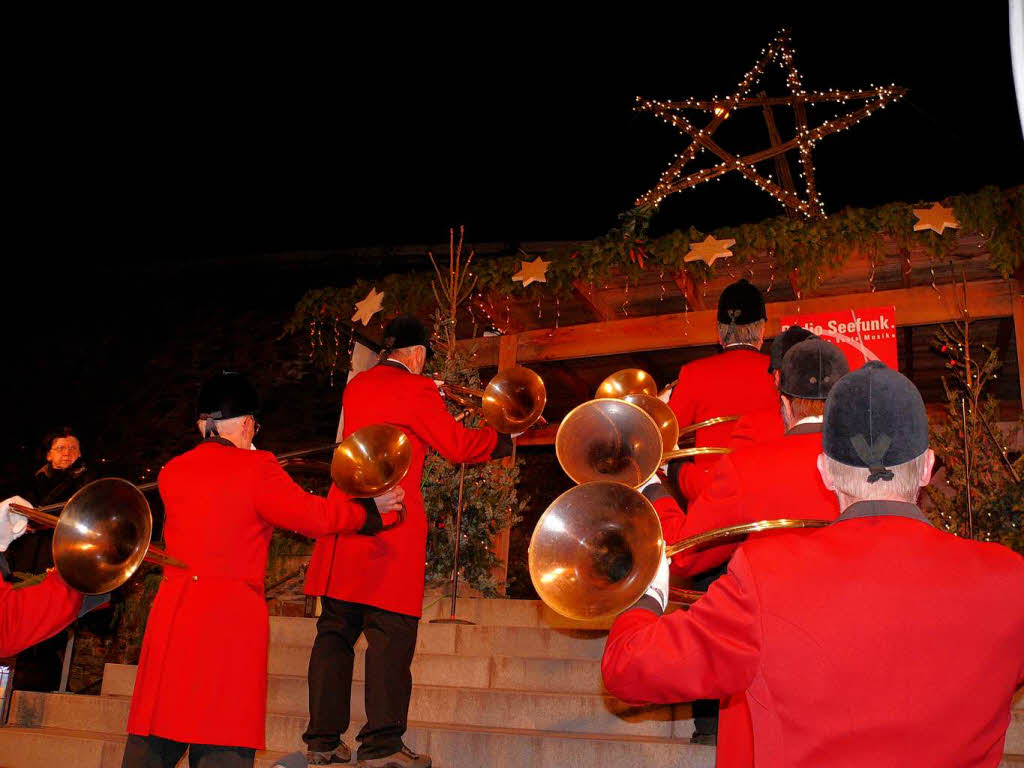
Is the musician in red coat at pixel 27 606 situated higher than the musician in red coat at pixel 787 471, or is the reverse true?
the musician in red coat at pixel 787 471

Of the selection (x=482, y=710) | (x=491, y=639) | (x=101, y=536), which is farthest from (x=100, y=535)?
(x=491, y=639)

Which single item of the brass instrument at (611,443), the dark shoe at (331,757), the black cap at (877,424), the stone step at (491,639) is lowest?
the dark shoe at (331,757)

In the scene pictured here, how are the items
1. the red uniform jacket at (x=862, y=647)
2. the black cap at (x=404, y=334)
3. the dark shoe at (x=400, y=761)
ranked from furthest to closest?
the black cap at (x=404, y=334) < the dark shoe at (x=400, y=761) < the red uniform jacket at (x=862, y=647)

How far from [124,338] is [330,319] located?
4.75 metres

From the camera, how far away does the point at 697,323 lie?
27.4 ft

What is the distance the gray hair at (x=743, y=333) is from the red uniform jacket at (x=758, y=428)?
88cm

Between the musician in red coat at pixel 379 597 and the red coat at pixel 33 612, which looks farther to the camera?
the musician in red coat at pixel 379 597

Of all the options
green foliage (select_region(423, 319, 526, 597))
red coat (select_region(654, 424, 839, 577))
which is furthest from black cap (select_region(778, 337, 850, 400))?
green foliage (select_region(423, 319, 526, 597))

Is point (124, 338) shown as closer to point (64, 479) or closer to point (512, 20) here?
point (64, 479)

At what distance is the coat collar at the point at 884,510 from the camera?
1.67 meters

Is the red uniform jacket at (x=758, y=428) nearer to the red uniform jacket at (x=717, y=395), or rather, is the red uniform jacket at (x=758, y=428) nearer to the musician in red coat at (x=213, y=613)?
the red uniform jacket at (x=717, y=395)

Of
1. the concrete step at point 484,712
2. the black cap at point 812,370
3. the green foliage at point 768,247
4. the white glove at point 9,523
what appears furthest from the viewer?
the green foliage at point 768,247

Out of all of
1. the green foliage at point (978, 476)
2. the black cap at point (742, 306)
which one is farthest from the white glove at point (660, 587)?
the green foliage at point (978, 476)

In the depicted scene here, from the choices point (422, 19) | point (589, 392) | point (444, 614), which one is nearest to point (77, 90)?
point (422, 19)
